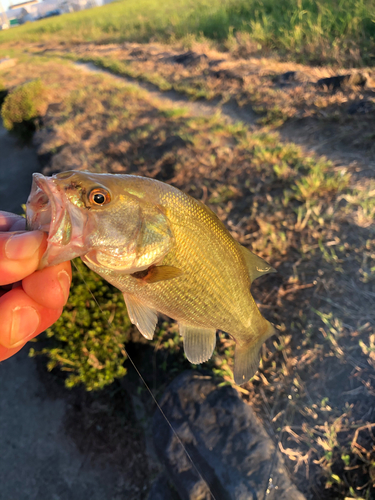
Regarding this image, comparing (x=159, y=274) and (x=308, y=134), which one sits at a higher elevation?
(x=159, y=274)

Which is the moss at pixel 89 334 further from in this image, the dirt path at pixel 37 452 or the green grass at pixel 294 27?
the green grass at pixel 294 27

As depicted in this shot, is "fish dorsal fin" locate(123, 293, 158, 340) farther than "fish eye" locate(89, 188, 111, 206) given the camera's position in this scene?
Yes

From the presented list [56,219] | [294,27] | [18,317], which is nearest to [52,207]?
[56,219]

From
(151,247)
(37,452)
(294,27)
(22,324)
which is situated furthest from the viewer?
(294,27)

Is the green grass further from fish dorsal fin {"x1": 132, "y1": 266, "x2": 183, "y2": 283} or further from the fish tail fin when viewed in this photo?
fish dorsal fin {"x1": 132, "y1": 266, "x2": 183, "y2": 283}

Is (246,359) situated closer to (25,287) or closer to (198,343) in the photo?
(198,343)

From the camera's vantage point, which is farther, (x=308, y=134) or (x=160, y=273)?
(x=308, y=134)

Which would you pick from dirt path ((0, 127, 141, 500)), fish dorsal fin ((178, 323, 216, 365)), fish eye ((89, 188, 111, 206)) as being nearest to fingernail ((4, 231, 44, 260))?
fish eye ((89, 188, 111, 206))
